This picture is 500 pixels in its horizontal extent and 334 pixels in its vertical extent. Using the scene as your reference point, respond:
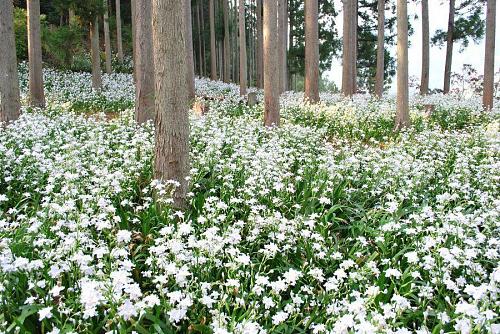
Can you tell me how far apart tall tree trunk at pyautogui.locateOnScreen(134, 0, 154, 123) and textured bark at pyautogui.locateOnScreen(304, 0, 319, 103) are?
18.6ft

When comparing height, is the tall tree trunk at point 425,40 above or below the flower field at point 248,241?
above

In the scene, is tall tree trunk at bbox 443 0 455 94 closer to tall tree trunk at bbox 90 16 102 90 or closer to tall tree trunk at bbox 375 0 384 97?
tall tree trunk at bbox 375 0 384 97

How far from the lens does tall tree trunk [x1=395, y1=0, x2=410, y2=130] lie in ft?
32.2

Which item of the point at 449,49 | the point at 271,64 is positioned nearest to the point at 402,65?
the point at 271,64

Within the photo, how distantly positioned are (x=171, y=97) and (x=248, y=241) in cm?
190

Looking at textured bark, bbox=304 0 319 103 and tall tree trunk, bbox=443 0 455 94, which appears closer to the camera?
textured bark, bbox=304 0 319 103

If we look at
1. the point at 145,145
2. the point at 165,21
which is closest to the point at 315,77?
the point at 145,145

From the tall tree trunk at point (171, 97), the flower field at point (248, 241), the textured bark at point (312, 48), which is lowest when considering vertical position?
the flower field at point (248, 241)

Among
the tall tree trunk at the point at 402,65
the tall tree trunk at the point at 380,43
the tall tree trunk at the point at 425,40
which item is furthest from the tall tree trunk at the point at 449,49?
the tall tree trunk at the point at 402,65

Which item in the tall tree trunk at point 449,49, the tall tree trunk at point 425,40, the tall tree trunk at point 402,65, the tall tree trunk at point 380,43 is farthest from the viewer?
the tall tree trunk at point 449,49

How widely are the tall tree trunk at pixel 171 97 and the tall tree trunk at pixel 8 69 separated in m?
5.87

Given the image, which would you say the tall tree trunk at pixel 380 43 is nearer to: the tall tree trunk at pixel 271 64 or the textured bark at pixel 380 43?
the textured bark at pixel 380 43

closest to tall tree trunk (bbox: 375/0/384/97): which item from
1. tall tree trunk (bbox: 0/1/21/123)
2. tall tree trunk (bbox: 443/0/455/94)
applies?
tall tree trunk (bbox: 443/0/455/94)

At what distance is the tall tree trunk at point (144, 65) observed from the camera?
8.88m
